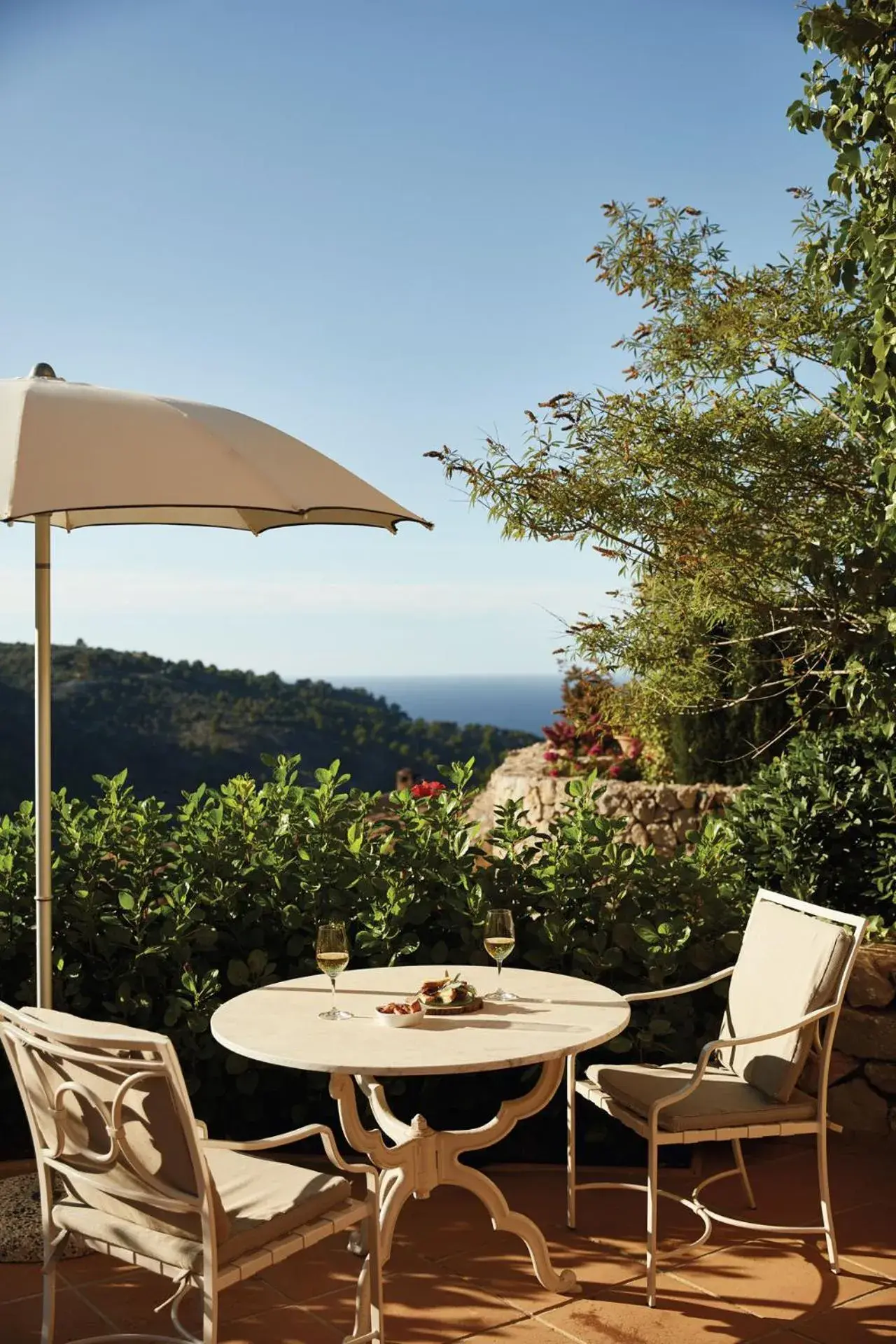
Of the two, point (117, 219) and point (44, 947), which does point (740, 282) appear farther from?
point (117, 219)

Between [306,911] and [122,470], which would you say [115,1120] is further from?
[306,911]

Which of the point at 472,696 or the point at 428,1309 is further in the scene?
the point at 472,696

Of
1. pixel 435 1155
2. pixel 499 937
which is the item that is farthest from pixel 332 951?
pixel 435 1155

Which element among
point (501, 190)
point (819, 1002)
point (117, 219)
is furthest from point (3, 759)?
point (819, 1002)

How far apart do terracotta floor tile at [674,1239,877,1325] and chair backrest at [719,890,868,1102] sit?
48 cm

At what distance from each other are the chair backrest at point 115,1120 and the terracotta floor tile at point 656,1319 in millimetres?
1142

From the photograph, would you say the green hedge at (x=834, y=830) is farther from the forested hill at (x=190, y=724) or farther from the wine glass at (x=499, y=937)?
the forested hill at (x=190, y=724)

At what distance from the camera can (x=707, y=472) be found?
4.88 m

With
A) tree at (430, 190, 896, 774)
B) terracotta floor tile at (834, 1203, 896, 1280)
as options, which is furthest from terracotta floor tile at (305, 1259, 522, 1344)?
tree at (430, 190, 896, 774)

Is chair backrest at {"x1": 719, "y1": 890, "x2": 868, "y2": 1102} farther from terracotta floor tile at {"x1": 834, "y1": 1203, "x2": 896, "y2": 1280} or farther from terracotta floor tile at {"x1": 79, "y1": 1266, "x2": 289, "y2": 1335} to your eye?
terracotta floor tile at {"x1": 79, "y1": 1266, "x2": 289, "y2": 1335}

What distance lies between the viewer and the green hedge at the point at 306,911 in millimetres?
3889

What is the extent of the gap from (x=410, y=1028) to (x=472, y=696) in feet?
182

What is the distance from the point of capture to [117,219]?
10312mm

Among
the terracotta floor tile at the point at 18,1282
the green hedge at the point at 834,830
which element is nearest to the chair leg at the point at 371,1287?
the terracotta floor tile at the point at 18,1282
